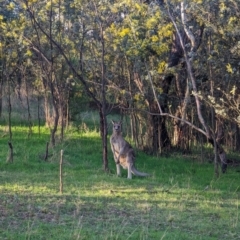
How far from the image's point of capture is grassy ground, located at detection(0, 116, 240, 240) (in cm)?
841

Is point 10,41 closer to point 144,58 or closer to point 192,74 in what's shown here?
point 144,58

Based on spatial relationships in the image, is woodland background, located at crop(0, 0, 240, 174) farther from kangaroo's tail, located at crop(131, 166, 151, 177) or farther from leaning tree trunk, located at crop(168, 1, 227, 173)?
kangaroo's tail, located at crop(131, 166, 151, 177)

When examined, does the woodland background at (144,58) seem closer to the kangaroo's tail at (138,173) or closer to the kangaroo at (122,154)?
the kangaroo at (122,154)

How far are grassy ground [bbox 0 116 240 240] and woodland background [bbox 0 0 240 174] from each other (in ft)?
3.12

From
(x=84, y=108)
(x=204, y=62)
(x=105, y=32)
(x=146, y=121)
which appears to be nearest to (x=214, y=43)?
(x=204, y=62)

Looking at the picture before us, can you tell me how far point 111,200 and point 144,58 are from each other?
238 inches

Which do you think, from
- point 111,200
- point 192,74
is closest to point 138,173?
point 192,74

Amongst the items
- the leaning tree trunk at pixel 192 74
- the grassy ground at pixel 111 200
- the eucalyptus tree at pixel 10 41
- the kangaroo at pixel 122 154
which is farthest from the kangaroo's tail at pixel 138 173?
the eucalyptus tree at pixel 10 41

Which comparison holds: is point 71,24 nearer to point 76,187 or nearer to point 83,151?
point 83,151

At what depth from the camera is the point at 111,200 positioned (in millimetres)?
10734

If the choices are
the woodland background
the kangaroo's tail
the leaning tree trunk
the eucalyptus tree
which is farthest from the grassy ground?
the eucalyptus tree

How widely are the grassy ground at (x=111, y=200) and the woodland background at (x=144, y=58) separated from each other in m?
0.95

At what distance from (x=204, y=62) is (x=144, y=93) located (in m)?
3.00

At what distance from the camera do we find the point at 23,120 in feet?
83.2
